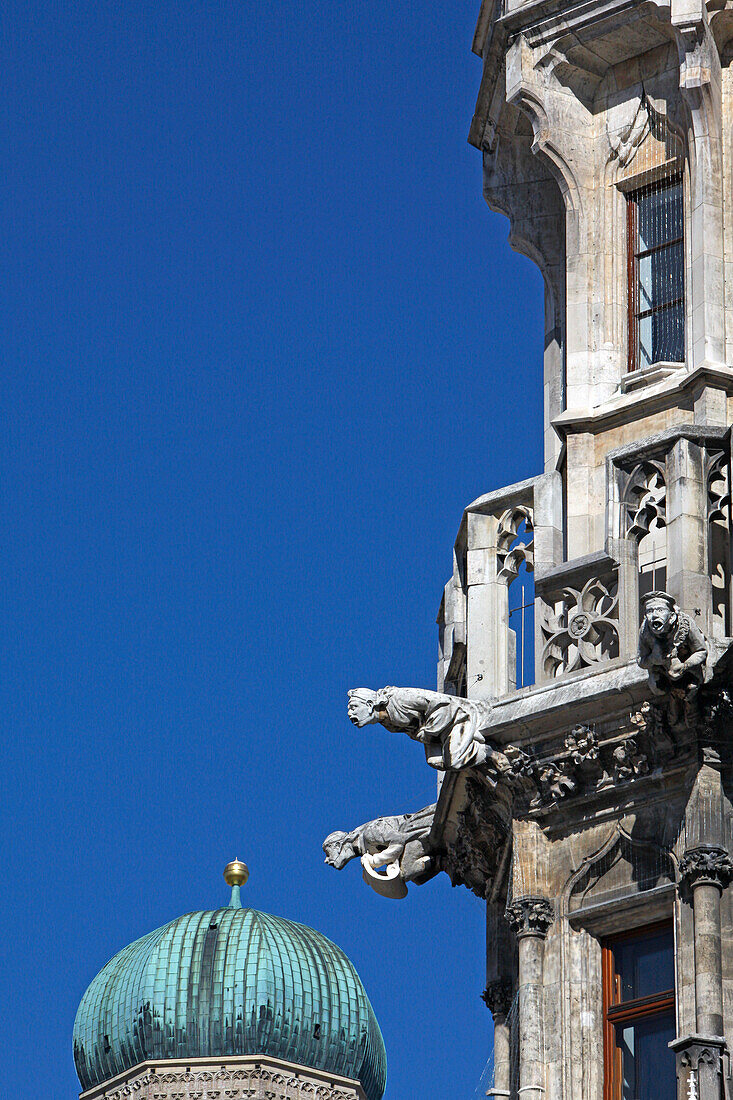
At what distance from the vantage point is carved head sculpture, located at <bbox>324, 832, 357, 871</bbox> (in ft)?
87.1

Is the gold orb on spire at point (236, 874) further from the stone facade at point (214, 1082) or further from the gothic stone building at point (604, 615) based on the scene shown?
the gothic stone building at point (604, 615)

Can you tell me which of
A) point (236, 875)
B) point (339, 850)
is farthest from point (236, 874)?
point (339, 850)

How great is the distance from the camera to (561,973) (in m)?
23.9

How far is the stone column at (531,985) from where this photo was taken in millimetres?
23500

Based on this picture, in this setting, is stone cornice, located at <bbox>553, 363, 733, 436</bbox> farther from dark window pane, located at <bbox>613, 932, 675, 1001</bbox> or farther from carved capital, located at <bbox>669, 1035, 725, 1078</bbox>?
carved capital, located at <bbox>669, 1035, 725, 1078</bbox>

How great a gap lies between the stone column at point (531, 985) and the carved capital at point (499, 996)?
50.9 inches

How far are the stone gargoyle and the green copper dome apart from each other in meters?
52.2

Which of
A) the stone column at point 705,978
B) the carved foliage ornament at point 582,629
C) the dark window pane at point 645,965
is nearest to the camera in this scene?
the stone column at point 705,978

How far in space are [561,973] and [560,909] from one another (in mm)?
530

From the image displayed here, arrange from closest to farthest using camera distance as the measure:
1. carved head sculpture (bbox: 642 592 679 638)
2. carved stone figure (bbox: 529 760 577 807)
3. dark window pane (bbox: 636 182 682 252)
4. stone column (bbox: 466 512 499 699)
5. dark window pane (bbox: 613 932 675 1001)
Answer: carved head sculpture (bbox: 642 592 679 638) < dark window pane (bbox: 613 932 675 1001) < carved stone figure (bbox: 529 760 577 807) < stone column (bbox: 466 512 499 699) < dark window pane (bbox: 636 182 682 252)

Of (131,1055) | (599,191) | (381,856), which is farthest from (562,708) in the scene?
(131,1055)

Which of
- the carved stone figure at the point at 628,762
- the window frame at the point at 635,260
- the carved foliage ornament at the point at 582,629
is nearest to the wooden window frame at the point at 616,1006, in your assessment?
the carved stone figure at the point at 628,762

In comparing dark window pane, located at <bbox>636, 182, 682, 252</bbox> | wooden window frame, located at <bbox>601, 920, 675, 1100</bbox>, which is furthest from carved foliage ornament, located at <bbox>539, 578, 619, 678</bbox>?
dark window pane, located at <bbox>636, 182, 682, 252</bbox>

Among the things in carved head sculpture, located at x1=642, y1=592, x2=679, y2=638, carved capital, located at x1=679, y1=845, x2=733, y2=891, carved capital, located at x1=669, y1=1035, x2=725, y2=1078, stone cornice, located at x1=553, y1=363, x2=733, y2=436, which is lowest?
carved capital, located at x1=669, y1=1035, x2=725, y2=1078
